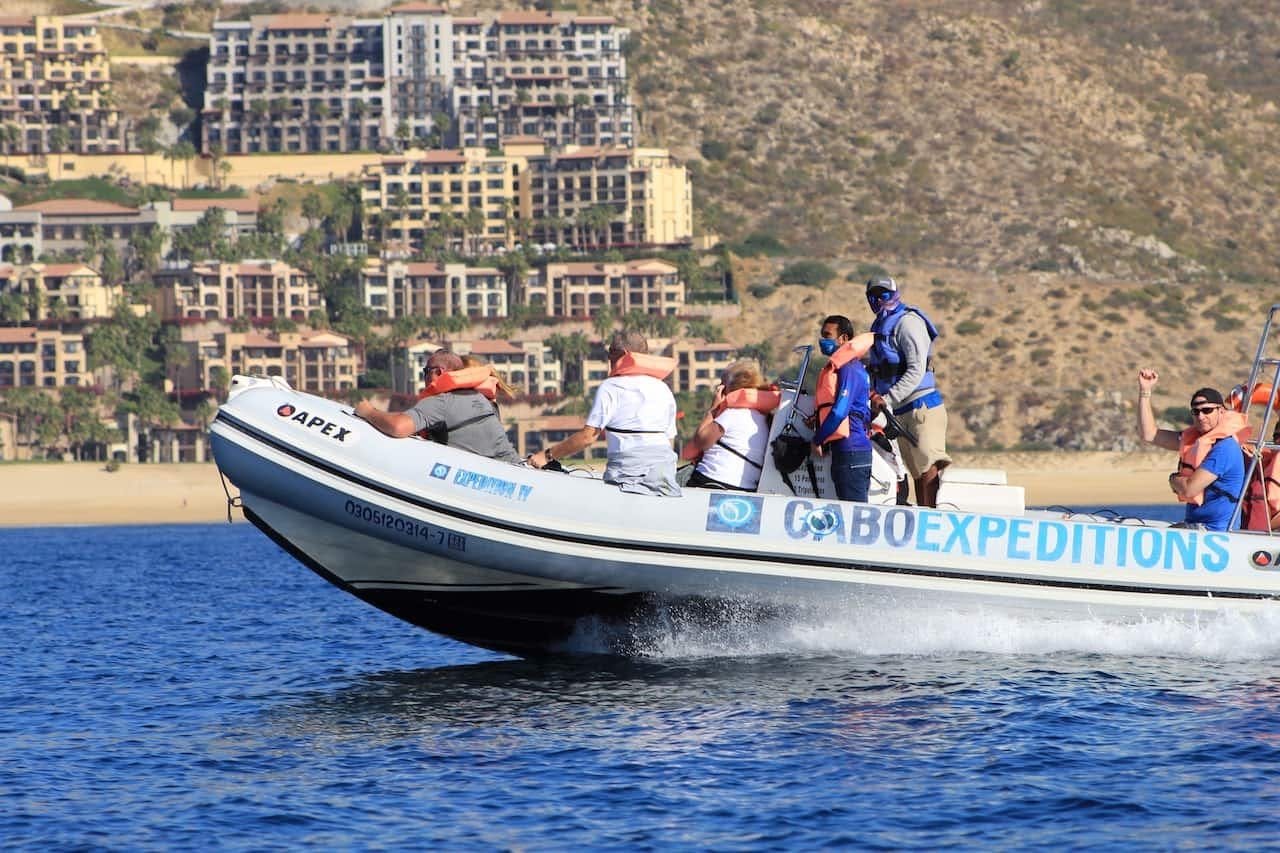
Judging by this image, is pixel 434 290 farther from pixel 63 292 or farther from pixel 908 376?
pixel 908 376

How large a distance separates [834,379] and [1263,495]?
9.61ft

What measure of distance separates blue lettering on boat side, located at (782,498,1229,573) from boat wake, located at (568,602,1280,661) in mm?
401

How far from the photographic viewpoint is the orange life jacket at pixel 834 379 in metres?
11.3

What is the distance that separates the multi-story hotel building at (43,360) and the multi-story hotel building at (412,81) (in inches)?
1548

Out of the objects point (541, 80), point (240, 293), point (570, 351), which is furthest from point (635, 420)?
point (541, 80)

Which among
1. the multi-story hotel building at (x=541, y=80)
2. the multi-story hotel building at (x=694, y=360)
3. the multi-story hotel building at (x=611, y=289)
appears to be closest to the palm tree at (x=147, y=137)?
the multi-story hotel building at (x=541, y=80)

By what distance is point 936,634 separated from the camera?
11.6 m

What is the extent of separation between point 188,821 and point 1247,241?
130 metres

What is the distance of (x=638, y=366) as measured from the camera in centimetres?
1141

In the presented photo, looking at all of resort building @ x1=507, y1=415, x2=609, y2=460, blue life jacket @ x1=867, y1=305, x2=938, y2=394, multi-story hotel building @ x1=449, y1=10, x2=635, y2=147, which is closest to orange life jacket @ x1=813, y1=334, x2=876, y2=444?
blue life jacket @ x1=867, y1=305, x2=938, y2=394

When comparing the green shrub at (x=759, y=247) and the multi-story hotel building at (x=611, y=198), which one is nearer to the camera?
the green shrub at (x=759, y=247)

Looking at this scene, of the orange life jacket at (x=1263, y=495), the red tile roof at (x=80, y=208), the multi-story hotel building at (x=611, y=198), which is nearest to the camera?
the orange life jacket at (x=1263, y=495)

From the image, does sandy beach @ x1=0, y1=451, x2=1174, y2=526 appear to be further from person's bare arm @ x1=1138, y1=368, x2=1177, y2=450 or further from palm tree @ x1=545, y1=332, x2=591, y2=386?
person's bare arm @ x1=1138, y1=368, x2=1177, y2=450

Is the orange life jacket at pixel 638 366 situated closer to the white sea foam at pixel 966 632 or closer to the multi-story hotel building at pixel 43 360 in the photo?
the white sea foam at pixel 966 632
